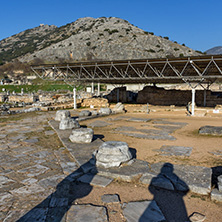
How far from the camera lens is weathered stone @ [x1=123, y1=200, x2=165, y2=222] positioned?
3.00m

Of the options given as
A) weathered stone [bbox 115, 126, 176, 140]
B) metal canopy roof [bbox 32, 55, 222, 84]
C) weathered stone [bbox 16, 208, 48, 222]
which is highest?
metal canopy roof [bbox 32, 55, 222, 84]

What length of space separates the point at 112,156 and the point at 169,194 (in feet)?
5.11

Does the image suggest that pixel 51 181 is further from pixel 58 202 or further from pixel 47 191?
pixel 58 202

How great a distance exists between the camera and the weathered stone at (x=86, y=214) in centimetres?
299

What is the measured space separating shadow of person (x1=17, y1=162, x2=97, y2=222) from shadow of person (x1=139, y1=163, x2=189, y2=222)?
49.5 inches

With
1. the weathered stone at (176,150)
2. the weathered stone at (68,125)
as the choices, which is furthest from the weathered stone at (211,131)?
the weathered stone at (68,125)

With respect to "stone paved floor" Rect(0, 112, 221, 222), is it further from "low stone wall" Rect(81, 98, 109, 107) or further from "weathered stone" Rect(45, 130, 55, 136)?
"low stone wall" Rect(81, 98, 109, 107)

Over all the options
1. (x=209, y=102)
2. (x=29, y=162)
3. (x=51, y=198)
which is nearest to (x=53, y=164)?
(x=29, y=162)

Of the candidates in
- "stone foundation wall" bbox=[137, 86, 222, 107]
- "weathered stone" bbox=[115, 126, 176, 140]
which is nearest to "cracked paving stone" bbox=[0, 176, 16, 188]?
"weathered stone" bbox=[115, 126, 176, 140]

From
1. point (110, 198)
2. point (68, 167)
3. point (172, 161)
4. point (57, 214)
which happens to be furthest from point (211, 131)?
point (57, 214)

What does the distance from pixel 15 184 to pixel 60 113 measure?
7558 millimetres

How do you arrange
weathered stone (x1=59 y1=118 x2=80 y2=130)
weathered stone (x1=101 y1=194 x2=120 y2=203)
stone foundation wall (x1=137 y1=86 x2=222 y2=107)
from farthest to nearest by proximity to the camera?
1. stone foundation wall (x1=137 y1=86 x2=222 y2=107)
2. weathered stone (x1=59 y1=118 x2=80 y2=130)
3. weathered stone (x1=101 y1=194 x2=120 y2=203)

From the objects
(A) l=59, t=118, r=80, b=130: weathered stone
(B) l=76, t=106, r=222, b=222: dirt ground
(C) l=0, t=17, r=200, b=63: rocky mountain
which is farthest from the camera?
(C) l=0, t=17, r=200, b=63: rocky mountain

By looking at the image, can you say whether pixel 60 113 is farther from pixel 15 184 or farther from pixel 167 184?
pixel 167 184
